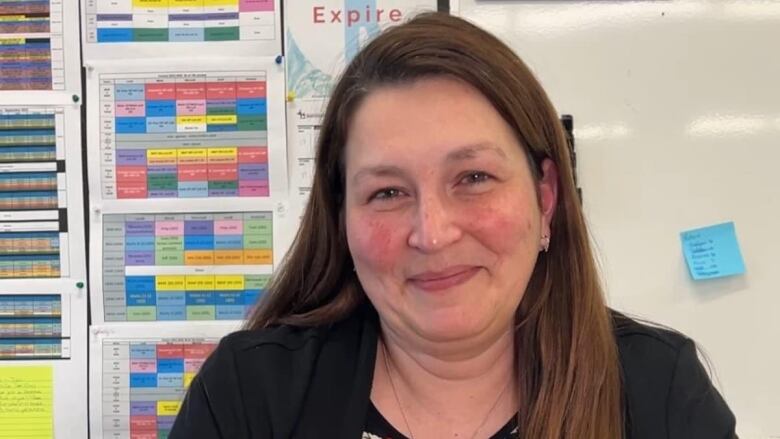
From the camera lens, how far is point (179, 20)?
1332 mm

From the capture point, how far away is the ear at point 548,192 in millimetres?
958

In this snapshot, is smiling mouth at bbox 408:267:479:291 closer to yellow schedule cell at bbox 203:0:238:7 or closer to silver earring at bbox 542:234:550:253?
silver earring at bbox 542:234:550:253

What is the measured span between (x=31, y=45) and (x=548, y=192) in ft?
3.45

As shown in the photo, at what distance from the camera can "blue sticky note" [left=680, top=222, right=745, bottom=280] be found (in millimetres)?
1302

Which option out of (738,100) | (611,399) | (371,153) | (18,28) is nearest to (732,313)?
(738,100)

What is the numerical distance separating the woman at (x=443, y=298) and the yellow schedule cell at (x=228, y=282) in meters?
0.29

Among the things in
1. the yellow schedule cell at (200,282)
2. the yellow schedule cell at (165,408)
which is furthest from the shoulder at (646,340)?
the yellow schedule cell at (165,408)

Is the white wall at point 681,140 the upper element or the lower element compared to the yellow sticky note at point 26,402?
upper

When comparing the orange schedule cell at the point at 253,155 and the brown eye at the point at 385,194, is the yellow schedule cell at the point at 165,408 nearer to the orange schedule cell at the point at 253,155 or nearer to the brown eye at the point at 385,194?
the orange schedule cell at the point at 253,155

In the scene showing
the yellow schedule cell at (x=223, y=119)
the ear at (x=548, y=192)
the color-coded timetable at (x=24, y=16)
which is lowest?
the ear at (x=548, y=192)

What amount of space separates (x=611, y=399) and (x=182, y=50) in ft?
3.27

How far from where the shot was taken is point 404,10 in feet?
4.35

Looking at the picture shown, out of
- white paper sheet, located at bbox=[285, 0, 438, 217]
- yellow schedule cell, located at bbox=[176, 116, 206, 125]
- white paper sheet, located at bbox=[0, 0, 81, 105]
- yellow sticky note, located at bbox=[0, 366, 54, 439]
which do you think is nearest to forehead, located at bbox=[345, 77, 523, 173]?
white paper sheet, located at bbox=[285, 0, 438, 217]

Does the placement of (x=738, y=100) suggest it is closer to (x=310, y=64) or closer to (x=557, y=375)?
(x=557, y=375)
